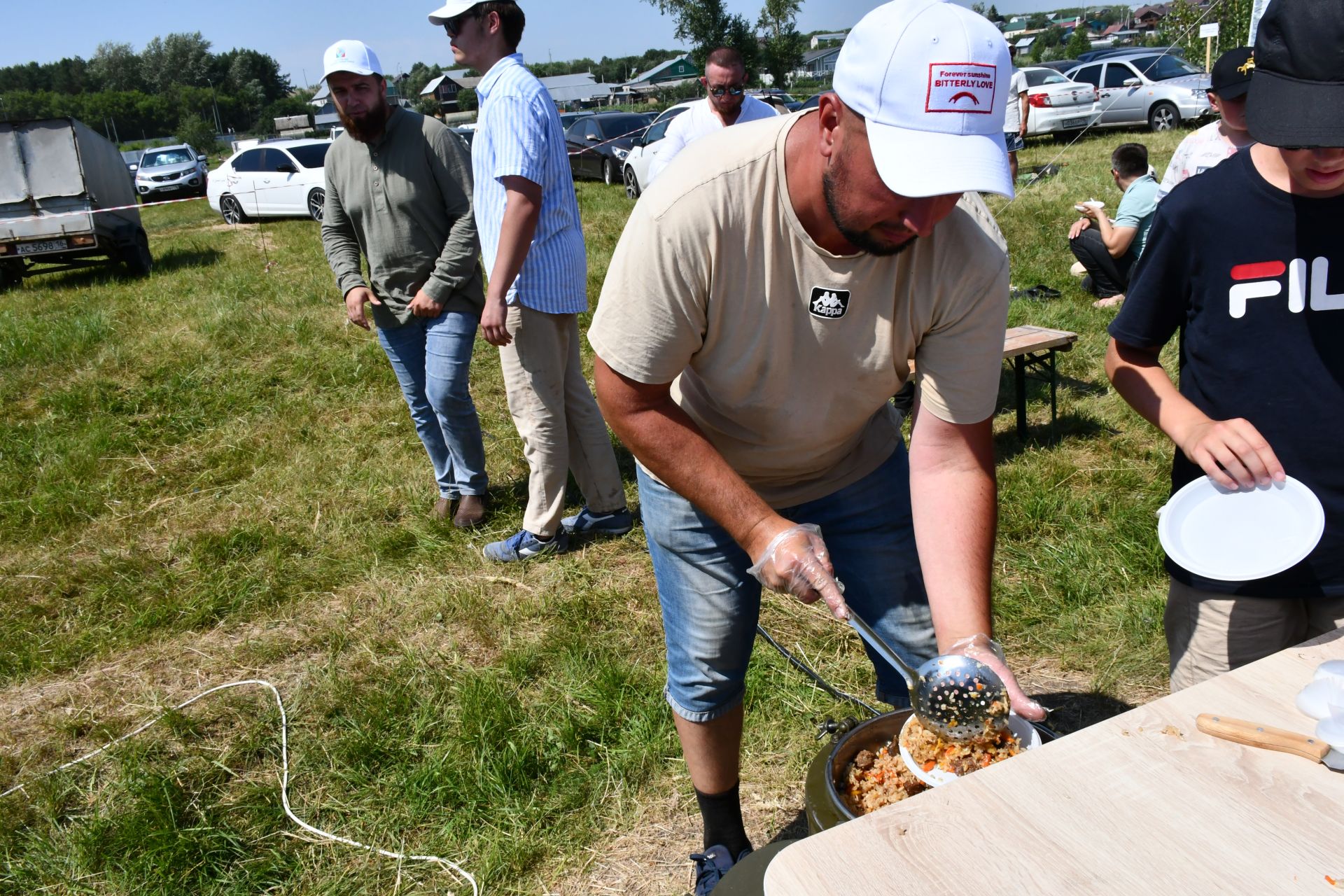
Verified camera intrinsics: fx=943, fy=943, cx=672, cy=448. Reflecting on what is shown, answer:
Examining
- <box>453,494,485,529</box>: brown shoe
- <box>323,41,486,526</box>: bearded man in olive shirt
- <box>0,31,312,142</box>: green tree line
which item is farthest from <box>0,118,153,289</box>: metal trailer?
<box>0,31,312,142</box>: green tree line

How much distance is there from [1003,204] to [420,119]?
7.69 m

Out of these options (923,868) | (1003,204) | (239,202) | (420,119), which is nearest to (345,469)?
(420,119)

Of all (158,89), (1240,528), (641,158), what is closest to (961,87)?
(1240,528)

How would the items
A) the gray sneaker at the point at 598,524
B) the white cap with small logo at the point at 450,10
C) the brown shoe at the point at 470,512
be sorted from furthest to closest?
the brown shoe at the point at 470,512 < the gray sneaker at the point at 598,524 < the white cap with small logo at the point at 450,10

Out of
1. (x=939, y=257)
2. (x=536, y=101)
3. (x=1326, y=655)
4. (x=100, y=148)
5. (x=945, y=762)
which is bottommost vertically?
(x=945, y=762)

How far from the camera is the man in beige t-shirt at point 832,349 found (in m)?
1.36

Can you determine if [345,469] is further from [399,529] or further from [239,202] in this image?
[239,202]

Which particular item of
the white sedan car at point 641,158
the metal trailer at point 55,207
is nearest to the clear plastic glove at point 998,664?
the white sedan car at point 641,158

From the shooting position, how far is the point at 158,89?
77812 millimetres

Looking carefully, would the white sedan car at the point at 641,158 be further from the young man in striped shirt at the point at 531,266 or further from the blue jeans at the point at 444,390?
the young man in striped shirt at the point at 531,266

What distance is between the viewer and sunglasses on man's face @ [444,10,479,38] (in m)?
3.41

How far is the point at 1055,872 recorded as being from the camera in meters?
1.08

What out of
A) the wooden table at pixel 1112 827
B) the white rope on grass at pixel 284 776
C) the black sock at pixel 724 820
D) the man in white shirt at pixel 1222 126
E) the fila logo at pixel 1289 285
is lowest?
the white rope on grass at pixel 284 776

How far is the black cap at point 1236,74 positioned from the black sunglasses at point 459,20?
9.76 feet
